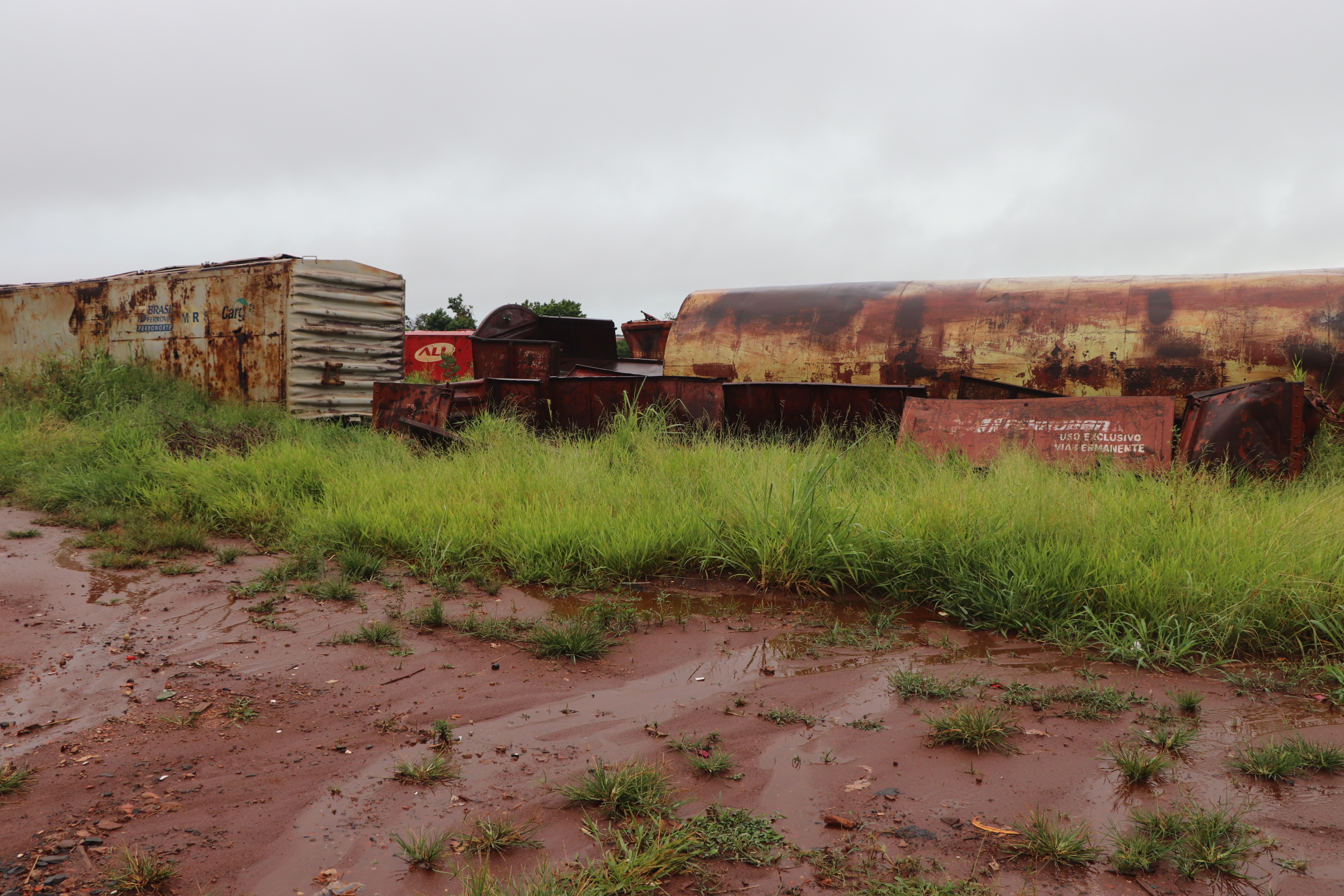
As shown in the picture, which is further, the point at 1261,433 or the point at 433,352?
the point at 433,352

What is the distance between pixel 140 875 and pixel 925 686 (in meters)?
2.64

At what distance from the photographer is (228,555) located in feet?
16.9

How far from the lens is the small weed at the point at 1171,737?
2.76 meters

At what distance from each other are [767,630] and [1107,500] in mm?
2227

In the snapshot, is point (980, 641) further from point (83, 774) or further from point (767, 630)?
point (83, 774)

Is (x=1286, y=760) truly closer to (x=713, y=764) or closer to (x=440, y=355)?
(x=713, y=764)

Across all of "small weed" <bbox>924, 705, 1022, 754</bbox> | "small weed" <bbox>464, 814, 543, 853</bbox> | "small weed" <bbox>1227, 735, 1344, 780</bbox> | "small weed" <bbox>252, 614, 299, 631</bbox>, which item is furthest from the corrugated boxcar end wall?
"small weed" <bbox>1227, 735, 1344, 780</bbox>

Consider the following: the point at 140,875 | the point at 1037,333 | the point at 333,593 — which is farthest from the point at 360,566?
the point at 1037,333

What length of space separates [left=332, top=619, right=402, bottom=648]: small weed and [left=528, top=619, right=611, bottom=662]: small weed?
641mm

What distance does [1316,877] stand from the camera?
2094 millimetres

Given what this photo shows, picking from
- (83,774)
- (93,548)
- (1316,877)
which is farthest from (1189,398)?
(93,548)

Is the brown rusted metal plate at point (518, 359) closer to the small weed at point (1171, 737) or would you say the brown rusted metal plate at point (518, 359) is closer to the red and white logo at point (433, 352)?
the red and white logo at point (433, 352)

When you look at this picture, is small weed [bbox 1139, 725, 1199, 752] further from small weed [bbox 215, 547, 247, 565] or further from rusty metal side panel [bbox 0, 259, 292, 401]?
rusty metal side panel [bbox 0, 259, 292, 401]

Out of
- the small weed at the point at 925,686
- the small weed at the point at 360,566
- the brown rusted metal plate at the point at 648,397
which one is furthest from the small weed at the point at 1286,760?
the brown rusted metal plate at the point at 648,397
